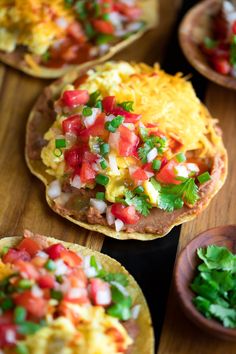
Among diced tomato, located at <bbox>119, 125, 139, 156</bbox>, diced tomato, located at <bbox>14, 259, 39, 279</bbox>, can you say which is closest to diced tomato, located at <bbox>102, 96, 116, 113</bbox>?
diced tomato, located at <bbox>119, 125, 139, 156</bbox>

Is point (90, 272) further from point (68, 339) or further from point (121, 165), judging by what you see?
point (121, 165)

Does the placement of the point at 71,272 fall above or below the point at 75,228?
above

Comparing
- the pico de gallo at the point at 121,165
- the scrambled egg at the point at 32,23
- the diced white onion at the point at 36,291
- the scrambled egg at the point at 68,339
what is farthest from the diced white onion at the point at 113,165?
the scrambled egg at the point at 32,23

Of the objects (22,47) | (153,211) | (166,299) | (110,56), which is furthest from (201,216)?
(22,47)

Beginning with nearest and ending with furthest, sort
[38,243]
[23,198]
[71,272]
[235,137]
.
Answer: [71,272] < [38,243] < [23,198] < [235,137]

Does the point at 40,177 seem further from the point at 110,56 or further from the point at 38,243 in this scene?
the point at 110,56
